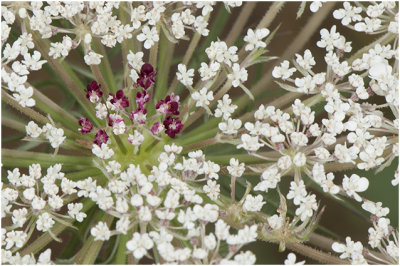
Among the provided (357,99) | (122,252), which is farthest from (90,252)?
(357,99)

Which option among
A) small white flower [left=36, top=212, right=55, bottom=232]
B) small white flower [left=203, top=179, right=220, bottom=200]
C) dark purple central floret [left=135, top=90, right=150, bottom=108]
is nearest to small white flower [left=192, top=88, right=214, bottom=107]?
dark purple central floret [left=135, top=90, right=150, bottom=108]

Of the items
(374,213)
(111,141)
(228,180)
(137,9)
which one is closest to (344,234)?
(228,180)

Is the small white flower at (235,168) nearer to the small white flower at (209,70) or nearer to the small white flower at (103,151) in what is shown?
the small white flower at (209,70)

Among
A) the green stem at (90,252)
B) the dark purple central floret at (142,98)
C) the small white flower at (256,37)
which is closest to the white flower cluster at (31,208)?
the green stem at (90,252)

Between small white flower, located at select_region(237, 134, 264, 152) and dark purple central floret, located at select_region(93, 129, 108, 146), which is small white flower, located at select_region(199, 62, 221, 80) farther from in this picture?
dark purple central floret, located at select_region(93, 129, 108, 146)

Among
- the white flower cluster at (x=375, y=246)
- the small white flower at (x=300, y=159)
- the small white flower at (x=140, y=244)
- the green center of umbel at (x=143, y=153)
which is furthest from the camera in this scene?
the green center of umbel at (x=143, y=153)

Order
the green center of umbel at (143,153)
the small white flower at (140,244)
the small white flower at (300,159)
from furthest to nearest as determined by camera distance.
A: the green center of umbel at (143,153) → the small white flower at (300,159) → the small white flower at (140,244)

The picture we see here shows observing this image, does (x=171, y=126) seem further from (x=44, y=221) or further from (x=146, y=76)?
(x=44, y=221)
